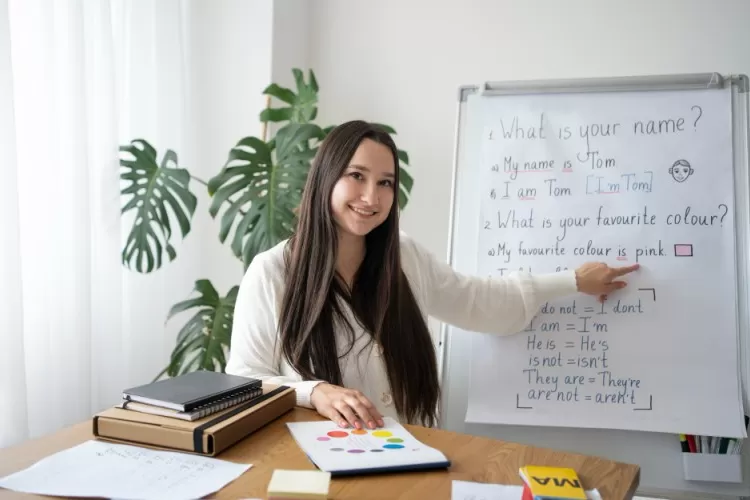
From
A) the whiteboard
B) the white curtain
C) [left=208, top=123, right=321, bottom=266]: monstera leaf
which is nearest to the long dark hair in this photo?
the whiteboard

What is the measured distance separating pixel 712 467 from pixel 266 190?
1543 millimetres

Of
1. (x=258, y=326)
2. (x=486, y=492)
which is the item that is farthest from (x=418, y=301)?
(x=486, y=492)

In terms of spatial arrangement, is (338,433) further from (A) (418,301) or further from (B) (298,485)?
(A) (418,301)

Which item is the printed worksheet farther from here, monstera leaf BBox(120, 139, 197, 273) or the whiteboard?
monstera leaf BBox(120, 139, 197, 273)

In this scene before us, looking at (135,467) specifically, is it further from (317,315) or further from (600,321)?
(600,321)

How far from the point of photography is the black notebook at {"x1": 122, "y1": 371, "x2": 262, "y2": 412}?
1122mm

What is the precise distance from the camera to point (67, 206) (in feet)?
6.89

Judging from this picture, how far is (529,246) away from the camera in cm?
187

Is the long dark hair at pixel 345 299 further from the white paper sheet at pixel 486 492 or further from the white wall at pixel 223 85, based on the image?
the white wall at pixel 223 85

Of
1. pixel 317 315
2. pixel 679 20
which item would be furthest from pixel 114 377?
pixel 679 20

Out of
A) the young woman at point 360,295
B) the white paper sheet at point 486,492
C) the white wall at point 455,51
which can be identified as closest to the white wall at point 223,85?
the white wall at point 455,51

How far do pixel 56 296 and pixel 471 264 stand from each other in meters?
1.26

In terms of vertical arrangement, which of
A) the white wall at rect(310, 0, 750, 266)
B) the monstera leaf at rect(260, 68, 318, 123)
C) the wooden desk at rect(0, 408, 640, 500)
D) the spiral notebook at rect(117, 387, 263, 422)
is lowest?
the wooden desk at rect(0, 408, 640, 500)

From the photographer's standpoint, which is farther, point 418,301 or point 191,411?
point 418,301
